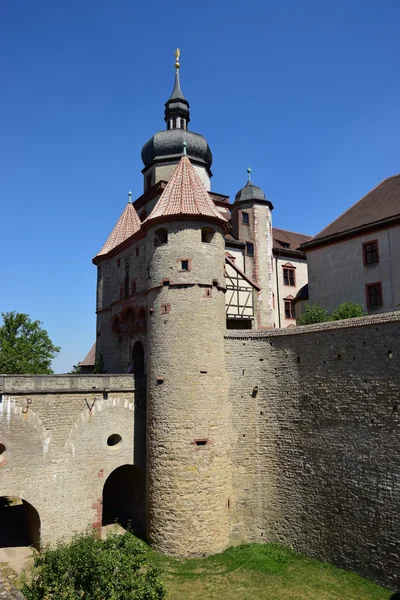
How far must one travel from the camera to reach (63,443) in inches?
728

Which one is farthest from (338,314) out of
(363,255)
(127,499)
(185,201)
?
(127,499)

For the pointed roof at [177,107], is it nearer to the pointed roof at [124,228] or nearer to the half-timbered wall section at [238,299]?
the pointed roof at [124,228]

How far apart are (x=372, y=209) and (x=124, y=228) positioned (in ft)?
48.6

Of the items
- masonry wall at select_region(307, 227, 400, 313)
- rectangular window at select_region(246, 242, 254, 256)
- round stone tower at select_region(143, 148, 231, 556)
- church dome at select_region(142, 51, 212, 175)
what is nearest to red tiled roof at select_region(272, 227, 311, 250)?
rectangular window at select_region(246, 242, 254, 256)

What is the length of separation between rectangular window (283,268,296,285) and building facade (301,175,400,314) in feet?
18.9

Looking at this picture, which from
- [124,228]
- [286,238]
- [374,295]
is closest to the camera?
[374,295]

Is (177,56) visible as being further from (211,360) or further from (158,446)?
(158,446)

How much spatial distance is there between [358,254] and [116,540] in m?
20.0

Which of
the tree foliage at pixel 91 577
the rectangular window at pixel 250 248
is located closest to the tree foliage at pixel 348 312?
the rectangular window at pixel 250 248

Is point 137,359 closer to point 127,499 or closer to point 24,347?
point 127,499

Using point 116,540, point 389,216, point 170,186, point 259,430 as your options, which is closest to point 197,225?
point 170,186

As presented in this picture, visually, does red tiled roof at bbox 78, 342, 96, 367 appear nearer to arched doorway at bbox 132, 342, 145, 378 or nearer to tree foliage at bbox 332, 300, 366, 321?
arched doorway at bbox 132, 342, 145, 378

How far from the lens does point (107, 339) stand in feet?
89.1

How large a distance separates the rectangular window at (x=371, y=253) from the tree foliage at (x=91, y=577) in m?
19.7
